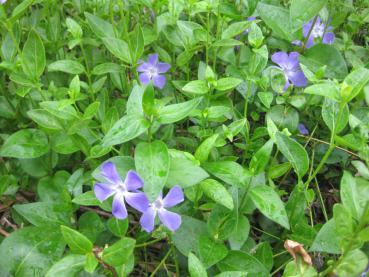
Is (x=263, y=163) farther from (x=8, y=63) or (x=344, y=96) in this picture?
(x=8, y=63)

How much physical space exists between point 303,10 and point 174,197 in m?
0.97

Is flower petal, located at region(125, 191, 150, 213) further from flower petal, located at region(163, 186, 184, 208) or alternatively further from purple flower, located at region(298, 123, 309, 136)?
purple flower, located at region(298, 123, 309, 136)

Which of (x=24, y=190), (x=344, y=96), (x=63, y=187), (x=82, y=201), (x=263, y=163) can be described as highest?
(x=344, y=96)

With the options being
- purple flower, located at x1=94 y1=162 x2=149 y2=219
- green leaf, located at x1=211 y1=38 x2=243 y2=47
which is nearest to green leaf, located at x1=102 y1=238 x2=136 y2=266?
purple flower, located at x1=94 y1=162 x2=149 y2=219

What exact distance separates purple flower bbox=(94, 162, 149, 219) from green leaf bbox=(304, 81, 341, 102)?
62cm

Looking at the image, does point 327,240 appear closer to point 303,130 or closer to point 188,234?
point 188,234

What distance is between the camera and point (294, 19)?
75.6 inches

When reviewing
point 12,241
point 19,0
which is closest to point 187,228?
point 12,241

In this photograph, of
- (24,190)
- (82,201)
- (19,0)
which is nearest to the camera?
(82,201)

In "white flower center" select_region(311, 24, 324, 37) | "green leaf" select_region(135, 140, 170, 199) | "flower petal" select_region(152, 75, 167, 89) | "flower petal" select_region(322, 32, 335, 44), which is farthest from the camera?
"white flower center" select_region(311, 24, 324, 37)

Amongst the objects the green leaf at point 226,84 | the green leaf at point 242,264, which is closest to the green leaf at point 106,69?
the green leaf at point 226,84

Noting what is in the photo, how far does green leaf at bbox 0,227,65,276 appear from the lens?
167cm

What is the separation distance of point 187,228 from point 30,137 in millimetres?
778

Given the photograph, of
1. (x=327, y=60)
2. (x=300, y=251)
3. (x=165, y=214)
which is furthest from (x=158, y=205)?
(x=327, y=60)
